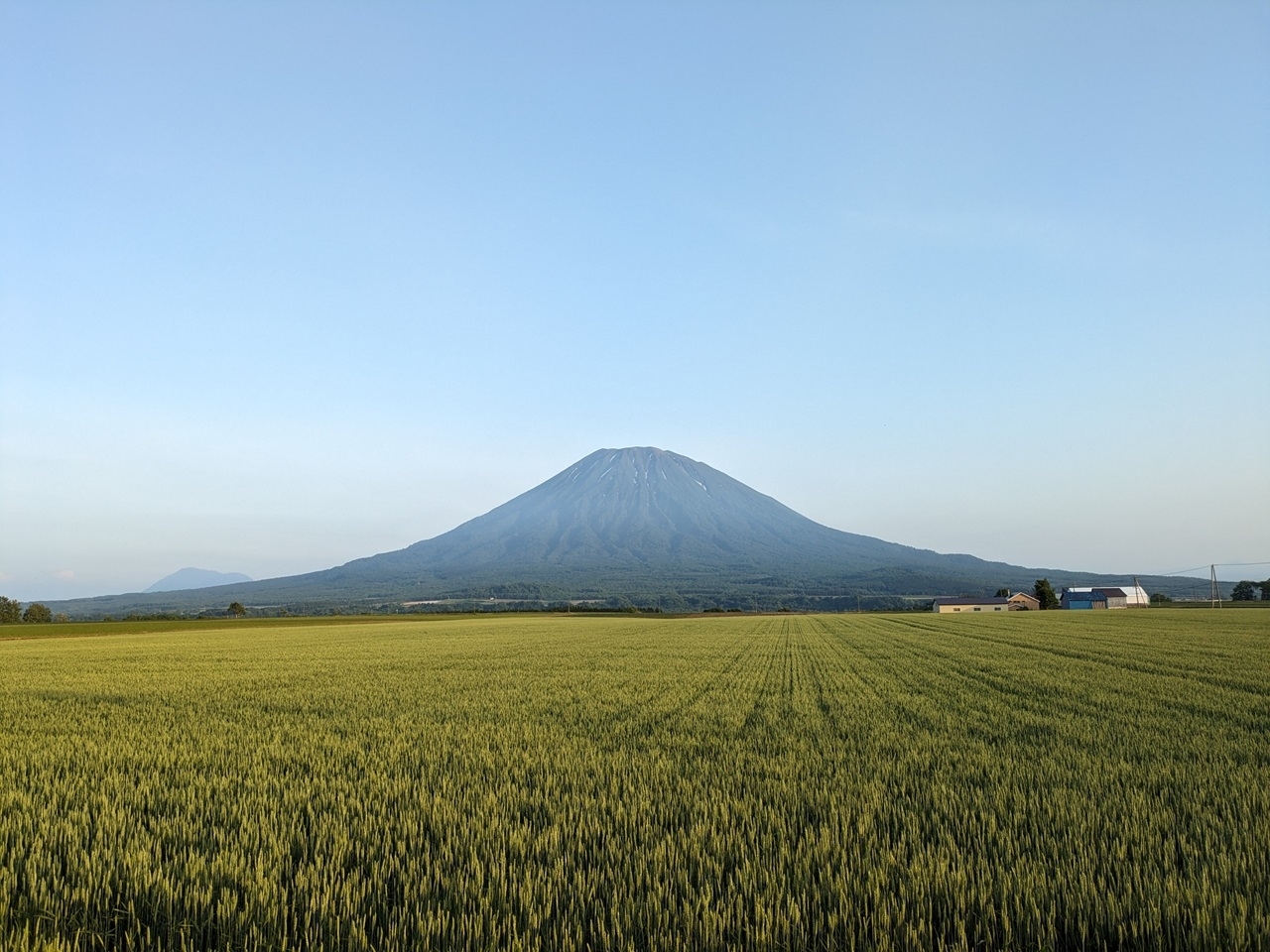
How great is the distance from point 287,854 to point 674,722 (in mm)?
6061

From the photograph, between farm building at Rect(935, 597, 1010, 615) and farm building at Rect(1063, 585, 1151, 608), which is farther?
farm building at Rect(935, 597, 1010, 615)

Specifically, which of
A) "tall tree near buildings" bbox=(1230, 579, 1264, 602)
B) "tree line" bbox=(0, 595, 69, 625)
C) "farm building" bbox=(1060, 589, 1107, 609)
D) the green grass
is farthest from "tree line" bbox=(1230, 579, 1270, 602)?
"tree line" bbox=(0, 595, 69, 625)

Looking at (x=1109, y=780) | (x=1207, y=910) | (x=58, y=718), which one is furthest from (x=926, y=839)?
(x=58, y=718)

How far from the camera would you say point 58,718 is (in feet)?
35.9

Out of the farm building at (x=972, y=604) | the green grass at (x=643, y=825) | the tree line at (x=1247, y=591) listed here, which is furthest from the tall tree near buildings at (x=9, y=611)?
the tree line at (x=1247, y=591)

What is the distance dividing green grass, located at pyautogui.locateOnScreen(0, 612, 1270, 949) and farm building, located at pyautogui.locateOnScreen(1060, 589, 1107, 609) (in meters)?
120

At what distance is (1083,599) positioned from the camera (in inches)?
4587

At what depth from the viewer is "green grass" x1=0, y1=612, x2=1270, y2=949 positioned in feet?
11.6

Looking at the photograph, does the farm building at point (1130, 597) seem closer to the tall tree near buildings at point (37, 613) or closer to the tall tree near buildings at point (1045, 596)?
the tall tree near buildings at point (1045, 596)

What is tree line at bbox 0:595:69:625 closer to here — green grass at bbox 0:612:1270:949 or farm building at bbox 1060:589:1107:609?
green grass at bbox 0:612:1270:949

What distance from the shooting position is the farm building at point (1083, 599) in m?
113

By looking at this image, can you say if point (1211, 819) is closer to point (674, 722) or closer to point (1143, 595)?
point (674, 722)

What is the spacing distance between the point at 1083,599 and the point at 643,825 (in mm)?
133770

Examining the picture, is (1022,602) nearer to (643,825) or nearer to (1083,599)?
(1083,599)
